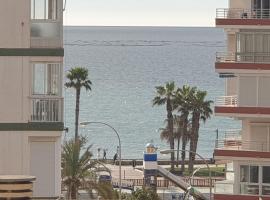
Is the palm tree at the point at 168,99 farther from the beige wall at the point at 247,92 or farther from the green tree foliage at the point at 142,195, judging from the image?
the beige wall at the point at 247,92

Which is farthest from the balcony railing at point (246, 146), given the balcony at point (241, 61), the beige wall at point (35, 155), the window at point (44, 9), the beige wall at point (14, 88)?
the beige wall at point (14, 88)

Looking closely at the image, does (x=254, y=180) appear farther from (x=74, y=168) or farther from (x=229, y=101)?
(x=74, y=168)

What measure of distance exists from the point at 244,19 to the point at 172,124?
5214 centimetres

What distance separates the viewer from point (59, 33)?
31.8 meters

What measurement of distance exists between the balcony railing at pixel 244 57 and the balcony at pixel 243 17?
1.50 metres

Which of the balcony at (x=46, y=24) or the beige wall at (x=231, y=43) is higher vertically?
the beige wall at (x=231, y=43)

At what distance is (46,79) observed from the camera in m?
31.7

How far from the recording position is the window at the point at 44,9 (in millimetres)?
31531

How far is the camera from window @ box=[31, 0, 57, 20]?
31531 millimetres

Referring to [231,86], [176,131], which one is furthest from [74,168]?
[176,131]

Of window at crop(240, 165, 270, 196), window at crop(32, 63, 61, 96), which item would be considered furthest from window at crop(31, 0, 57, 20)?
window at crop(240, 165, 270, 196)

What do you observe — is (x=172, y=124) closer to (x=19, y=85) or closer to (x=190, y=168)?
(x=190, y=168)

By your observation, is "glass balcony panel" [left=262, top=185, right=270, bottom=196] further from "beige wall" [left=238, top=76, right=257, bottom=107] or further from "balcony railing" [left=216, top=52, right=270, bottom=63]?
"balcony railing" [left=216, top=52, right=270, bottom=63]

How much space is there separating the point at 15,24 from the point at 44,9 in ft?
3.59
